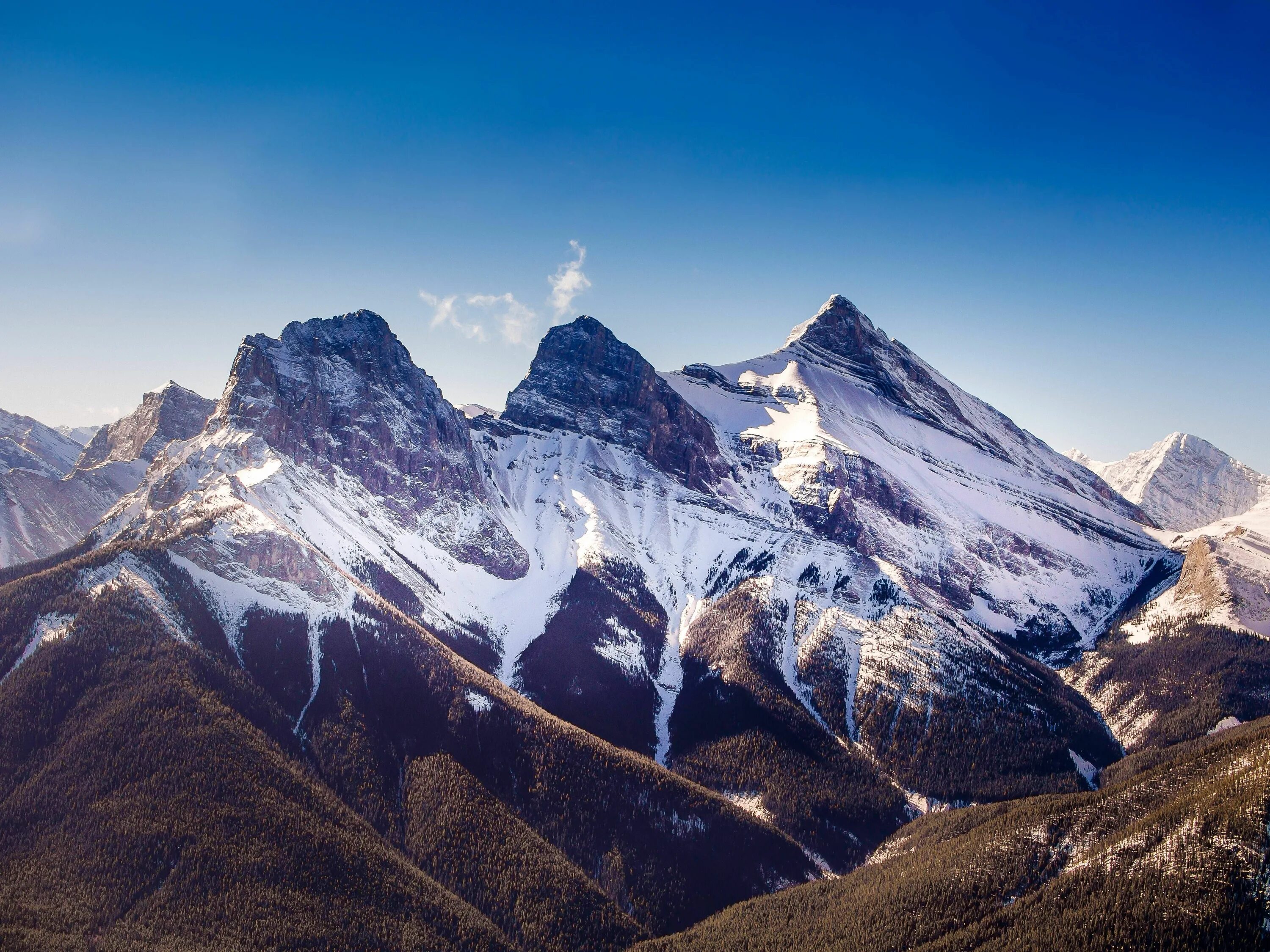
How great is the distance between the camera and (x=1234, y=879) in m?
109

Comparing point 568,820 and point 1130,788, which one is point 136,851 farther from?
point 1130,788

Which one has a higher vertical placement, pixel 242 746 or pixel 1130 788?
pixel 242 746

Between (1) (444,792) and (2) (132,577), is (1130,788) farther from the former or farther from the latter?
(2) (132,577)

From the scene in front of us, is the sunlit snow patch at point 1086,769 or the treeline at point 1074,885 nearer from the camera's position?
the treeline at point 1074,885

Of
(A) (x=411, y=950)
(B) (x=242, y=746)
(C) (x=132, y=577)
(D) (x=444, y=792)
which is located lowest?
(A) (x=411, y=950)

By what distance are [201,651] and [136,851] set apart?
4202 centimetres

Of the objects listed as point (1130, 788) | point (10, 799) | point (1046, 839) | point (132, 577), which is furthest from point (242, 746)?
point (1130, 788)

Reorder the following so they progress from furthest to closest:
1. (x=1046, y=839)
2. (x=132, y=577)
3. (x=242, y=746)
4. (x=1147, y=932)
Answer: (x=132, y=577)
(x=242, y=746)
(x=1046, y=839)
(x=1147, y=932)

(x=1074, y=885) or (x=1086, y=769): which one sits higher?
(x=1086, y=769)

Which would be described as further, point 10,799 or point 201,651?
point 201,651

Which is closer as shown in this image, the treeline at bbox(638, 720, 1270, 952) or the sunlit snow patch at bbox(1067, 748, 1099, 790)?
the treeline at bbox(638, 720, 1270, 952)

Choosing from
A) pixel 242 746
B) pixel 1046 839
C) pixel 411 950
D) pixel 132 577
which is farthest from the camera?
pixel 132 577

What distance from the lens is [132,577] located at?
160000mm

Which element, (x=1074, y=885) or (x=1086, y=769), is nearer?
(x=1074, y=885)
